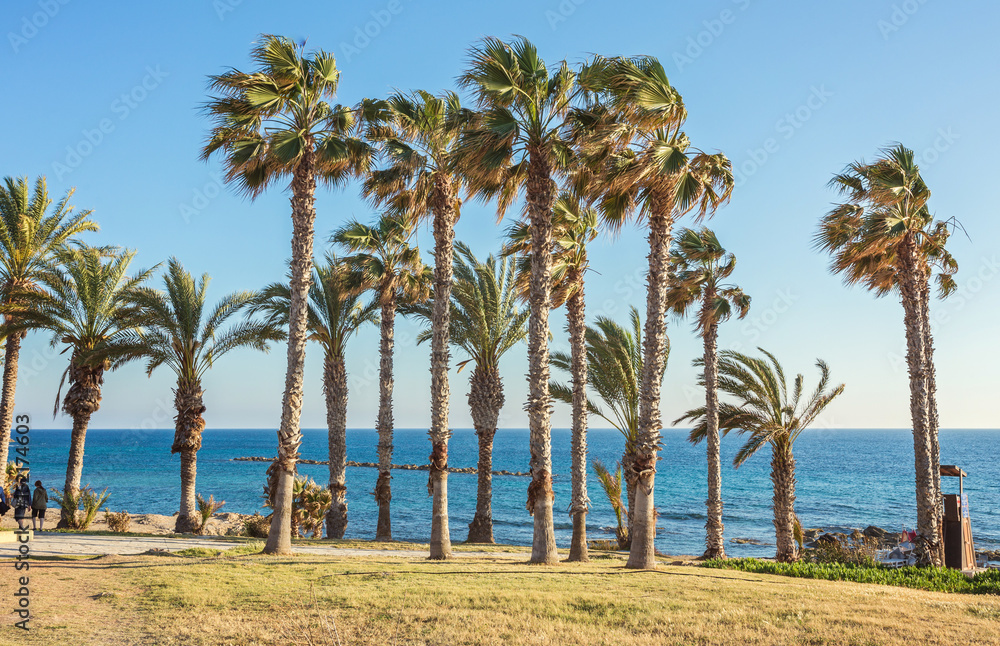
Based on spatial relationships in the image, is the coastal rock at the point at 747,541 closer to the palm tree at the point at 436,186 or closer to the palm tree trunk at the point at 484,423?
the palm tree trunk at the point at 484,423

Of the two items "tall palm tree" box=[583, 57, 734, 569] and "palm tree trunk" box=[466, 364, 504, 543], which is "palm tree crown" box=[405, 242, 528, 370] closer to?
"palm tree trunk" box=[466, 364, 504, 543]

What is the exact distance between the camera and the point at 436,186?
57.4ft

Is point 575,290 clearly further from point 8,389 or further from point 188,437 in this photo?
point 8,389

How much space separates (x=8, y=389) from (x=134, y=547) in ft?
38.4

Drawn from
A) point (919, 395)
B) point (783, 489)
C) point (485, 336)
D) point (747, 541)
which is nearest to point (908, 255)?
point (919, 395)

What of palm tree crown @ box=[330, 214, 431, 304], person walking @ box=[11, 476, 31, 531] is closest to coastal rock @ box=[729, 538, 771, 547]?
palm tree crown @ box=[330, 214, 431, 304]

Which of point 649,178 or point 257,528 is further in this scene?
point 257,528

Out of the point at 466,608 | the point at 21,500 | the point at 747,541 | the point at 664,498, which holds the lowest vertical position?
the point at 664,498

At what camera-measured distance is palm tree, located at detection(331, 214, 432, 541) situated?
76.3 feet

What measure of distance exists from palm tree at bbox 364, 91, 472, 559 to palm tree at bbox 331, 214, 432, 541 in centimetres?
524

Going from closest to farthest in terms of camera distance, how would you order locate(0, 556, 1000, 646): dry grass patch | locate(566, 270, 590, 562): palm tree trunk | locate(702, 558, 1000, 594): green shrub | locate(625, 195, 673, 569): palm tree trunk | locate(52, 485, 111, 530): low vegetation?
locate(0, 556, 1000, 646): dry grass patch < locate(702, 558, 1000, 594): green shrub < locate(625, 195, 673, 569): palm tree trunk < locate(566, 270, 590, 562): palm tree trunk < locate(52, 485, 111, 530): low vegetation

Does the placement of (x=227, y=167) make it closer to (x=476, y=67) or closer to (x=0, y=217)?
(x=476, y=67)

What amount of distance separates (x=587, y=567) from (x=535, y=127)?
10.3 m

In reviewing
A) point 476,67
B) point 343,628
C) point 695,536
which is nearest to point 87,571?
point 343,628
